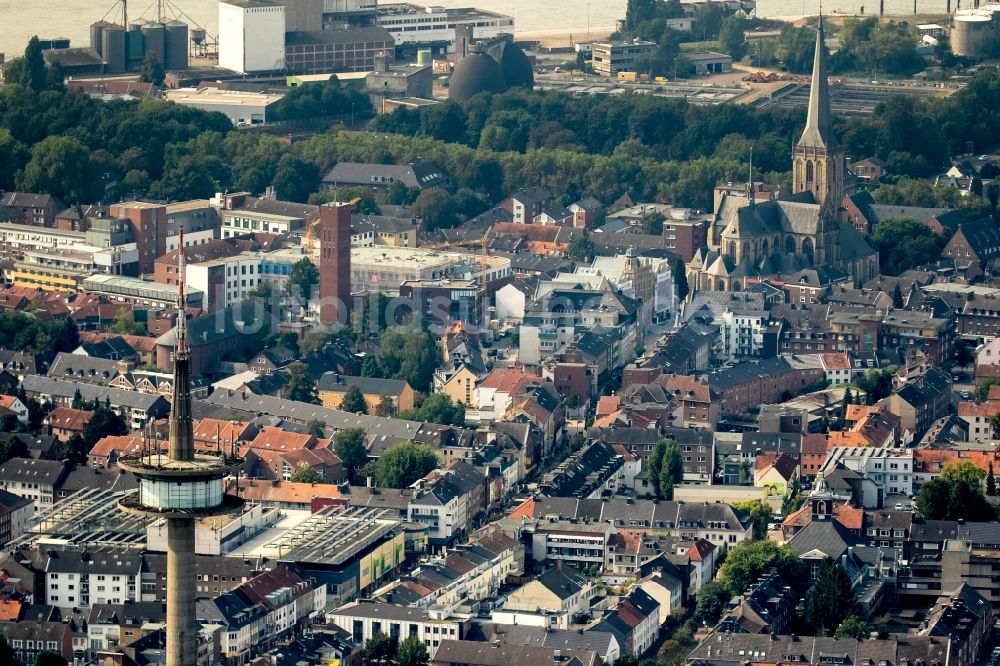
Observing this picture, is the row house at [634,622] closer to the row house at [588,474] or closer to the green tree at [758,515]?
the green tree at [758,515]

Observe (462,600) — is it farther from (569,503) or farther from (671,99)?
(671,99)

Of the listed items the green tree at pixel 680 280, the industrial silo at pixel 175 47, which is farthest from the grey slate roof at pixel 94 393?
the industrial silo at pixel 175 47

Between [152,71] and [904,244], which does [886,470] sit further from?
[152,71]

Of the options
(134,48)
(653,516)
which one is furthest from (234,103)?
(653,516)

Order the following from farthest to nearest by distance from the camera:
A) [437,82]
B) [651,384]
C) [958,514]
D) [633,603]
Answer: [437,82] → [651,384] → [958,514] → [633,603]

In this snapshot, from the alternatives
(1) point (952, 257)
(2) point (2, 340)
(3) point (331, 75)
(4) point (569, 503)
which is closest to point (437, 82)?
(3) point (331, 75)
